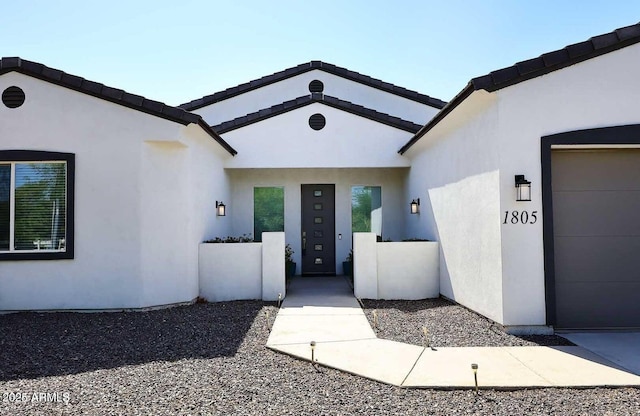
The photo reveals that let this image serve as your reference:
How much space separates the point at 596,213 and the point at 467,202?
194cm

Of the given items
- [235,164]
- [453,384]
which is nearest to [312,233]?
[235,164]

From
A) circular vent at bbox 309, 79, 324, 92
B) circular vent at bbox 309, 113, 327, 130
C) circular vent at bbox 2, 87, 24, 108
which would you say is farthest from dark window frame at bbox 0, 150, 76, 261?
circular vent at bbox 309, 79, 324, 92

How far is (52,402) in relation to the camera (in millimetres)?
3959

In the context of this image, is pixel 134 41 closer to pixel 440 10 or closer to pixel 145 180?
pixel 145 180

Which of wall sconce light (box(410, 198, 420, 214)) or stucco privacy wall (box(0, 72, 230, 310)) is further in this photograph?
wall sconce light (box(410, 198, 420, 214))

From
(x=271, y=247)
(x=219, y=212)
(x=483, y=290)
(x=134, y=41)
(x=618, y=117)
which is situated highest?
(x=134, y=41)

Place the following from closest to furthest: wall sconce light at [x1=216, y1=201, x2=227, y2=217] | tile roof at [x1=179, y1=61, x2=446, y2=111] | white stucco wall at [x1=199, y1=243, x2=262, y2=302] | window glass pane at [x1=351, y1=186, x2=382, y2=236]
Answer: white stucco wall at [x1=199, y1=243, x2=262, y2=302] < wall sconce light at [x1=216, y1=201, x2=227, y2=217] < window glass pane at [x1=351, y1=186, x2=382, y2=236] < tile roof at [x1=179, y1=61, x2=446, y2=111]

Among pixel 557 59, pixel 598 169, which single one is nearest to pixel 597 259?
pixel 598 169

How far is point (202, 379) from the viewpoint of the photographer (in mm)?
4508

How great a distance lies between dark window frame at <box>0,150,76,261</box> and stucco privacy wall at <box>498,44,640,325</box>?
7459 mm

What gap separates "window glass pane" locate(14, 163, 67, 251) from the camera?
7688 mm

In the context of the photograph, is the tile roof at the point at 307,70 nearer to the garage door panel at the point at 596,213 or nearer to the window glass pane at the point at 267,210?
the window glass pane at the point at 267,210

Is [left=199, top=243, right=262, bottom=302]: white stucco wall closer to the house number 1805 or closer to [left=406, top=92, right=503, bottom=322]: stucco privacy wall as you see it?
[left=406, top=92, right=503, bottom=322]: stucco privacy wall

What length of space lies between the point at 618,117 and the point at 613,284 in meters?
2.53
